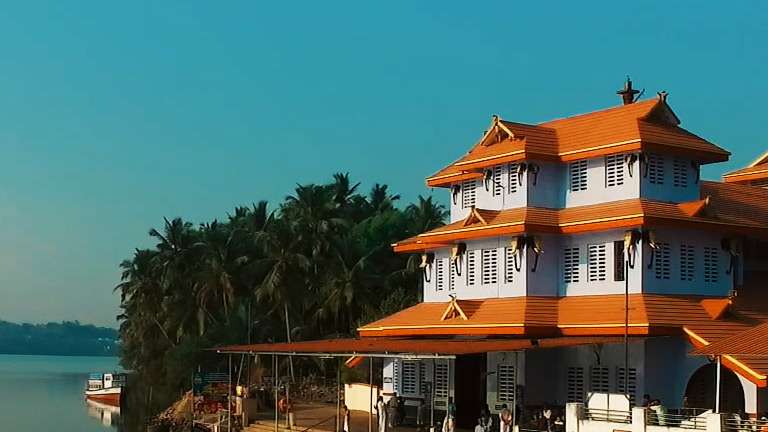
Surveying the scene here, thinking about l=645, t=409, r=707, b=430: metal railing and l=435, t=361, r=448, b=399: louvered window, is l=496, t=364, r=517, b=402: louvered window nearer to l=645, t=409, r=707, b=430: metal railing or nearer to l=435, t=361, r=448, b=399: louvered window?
l=435, t=361, r=448, b=399: louvered window

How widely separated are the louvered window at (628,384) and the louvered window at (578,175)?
5.26 m

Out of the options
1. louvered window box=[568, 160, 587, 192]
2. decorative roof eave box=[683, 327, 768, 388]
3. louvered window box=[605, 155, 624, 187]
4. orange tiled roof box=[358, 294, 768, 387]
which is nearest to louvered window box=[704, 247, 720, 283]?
orange tiled roof box=[358, 294, 768, 387]

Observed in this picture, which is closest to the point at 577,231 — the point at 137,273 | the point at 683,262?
the point at 683,262

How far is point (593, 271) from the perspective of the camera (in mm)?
28047

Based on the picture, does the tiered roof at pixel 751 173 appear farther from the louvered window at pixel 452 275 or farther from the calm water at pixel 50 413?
the calm water at pixel 50 413

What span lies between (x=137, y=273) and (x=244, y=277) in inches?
440

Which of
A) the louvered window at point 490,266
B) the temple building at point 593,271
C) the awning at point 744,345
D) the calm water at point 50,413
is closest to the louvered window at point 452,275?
the temple building at point 593,271

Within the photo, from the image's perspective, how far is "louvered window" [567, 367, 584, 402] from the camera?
2712 cm

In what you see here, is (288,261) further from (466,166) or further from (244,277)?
(466,166)

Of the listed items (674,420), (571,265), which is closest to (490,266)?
(571,265)

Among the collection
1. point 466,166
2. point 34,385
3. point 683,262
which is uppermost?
point 466,166

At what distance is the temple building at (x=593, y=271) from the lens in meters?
Answer: 26.0

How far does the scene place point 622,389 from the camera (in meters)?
26.2

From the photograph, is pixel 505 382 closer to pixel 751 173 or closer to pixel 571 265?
pixel 571 265
